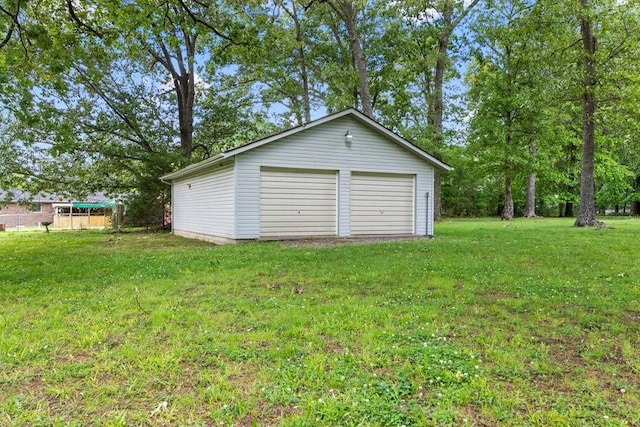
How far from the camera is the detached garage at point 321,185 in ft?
35.9

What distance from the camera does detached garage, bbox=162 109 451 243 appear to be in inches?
431

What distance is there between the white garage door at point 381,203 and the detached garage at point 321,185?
3 centimetres

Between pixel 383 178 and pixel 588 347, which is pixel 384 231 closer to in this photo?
pixel 383 178

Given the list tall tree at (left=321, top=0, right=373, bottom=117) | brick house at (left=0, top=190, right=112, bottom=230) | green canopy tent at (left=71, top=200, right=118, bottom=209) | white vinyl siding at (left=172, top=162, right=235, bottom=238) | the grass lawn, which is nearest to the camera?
the grass lawn

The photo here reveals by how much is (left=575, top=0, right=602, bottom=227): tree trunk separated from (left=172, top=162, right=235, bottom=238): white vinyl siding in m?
12.9

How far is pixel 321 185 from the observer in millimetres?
11844

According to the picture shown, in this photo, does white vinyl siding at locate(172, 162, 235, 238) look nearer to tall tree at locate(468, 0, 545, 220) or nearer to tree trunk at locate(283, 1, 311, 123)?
tree trunk at locate(283, 1, 311, 123)

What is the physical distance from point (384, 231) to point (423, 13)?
513 inches

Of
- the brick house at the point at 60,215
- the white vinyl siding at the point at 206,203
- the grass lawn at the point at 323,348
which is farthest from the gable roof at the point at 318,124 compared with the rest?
the brick house at the point at 60,215

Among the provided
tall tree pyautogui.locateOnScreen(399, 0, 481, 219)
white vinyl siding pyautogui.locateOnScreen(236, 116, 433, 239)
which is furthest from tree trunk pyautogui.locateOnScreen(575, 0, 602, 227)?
white vinyl siding pyautogui.locateOnScreen(236, 116, 433, 239)

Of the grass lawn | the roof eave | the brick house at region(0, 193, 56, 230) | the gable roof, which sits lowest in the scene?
the grass lawn

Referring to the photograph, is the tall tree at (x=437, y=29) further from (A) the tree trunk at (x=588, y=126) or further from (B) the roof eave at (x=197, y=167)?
(B) the roof eave at (x=197, y=167)

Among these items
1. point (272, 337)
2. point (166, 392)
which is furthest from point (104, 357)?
point (272, 337)

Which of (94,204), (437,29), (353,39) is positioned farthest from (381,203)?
(94,204)
